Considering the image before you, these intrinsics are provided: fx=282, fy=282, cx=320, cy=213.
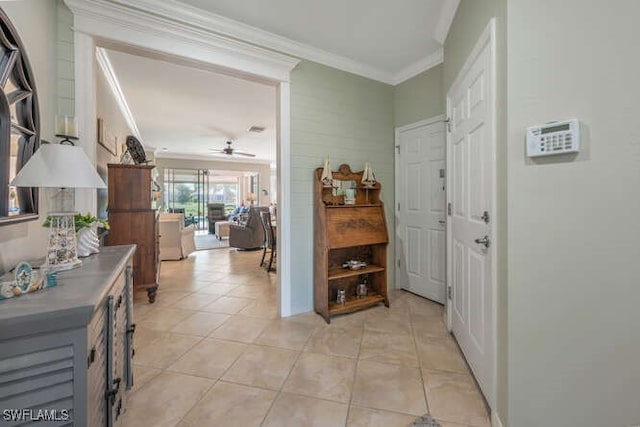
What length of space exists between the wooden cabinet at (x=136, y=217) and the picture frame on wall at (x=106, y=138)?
12.0 inches

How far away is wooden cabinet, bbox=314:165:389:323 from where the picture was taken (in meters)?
2.77

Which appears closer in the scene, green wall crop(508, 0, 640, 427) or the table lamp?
green wall crop(508, 0, 640, 427)

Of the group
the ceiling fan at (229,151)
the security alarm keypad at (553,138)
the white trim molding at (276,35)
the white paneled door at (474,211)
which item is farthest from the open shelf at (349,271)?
the ceiling fan at (229,151)

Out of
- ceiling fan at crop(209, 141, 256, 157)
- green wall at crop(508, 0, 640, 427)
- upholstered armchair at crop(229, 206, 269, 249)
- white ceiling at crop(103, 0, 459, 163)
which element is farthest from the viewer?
ceiling fan at crop(209, 141, 256, 157)

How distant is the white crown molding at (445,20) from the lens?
2219mm

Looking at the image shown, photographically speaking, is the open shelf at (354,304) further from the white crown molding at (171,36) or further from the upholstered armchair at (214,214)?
the upholstered armchair at (214,214)

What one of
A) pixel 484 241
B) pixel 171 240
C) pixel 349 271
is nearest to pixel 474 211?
pixel 484 241

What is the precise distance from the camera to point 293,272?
2.87 m

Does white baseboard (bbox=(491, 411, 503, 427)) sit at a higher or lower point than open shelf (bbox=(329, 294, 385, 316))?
lower

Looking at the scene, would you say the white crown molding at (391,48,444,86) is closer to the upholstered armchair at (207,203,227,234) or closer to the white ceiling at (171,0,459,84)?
the white ceiling at (171,0,459,84)

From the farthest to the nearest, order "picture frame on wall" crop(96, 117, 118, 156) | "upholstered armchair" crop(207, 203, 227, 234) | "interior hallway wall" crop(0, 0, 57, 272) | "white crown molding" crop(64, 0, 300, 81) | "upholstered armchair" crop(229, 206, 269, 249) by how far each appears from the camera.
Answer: "upholstered armchair" crop(207, 203, 227, 234) → "upholstered armchair" crop(229, 206, 269, 249) → "picture frame on wall" crop(96, 117, 118, 156) → "white crown molding" crop(64, 0, 300, 81) → "interior hallway wall" crop(0, 0, 57, 272)

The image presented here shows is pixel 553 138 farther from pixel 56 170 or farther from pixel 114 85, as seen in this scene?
pixel 114 85

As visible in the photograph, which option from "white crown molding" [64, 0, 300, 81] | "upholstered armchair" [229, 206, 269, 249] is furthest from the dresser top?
"upholstered armchair" [229, 206, 269, 249]

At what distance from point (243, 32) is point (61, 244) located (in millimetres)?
2214
